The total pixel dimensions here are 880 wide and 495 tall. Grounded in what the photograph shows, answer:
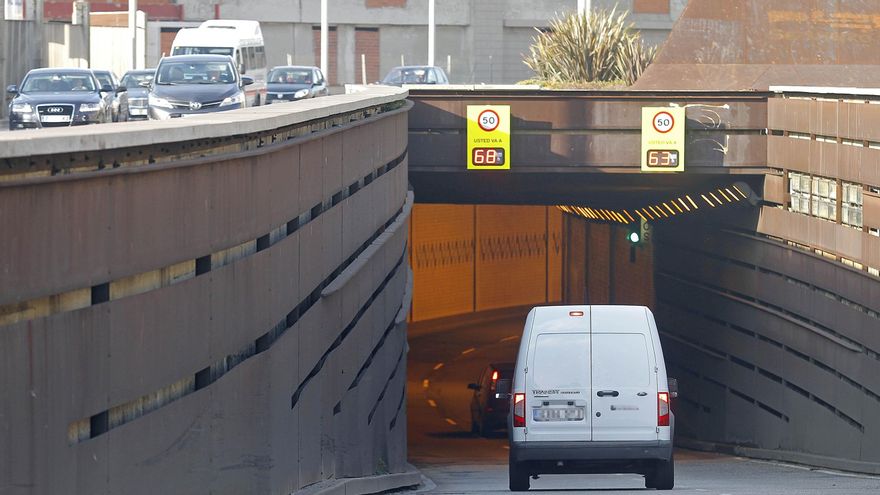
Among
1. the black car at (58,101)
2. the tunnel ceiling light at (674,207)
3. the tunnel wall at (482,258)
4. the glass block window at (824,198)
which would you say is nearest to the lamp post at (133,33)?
the tunnel wall at (482,258)

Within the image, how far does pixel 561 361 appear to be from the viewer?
14.4 metres

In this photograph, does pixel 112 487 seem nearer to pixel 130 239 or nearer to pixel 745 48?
pixel 130 239

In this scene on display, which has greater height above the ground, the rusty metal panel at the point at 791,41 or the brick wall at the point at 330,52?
the brick wall at the point at 330,52

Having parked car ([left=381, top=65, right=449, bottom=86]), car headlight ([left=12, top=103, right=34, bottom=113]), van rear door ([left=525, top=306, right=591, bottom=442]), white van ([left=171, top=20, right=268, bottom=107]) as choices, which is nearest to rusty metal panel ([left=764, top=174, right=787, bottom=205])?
van rear door ([left=525, top=306, right=591, bottom=442])

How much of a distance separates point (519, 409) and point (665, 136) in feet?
41.6

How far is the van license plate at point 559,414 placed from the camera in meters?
14.3

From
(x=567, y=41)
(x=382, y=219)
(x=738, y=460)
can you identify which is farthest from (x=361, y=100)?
(x=567, y=41)

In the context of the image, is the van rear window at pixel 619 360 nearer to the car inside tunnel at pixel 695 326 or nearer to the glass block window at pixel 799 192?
the car inside tunnel at pixel 695 326

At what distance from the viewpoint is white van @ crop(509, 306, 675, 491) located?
1422cm

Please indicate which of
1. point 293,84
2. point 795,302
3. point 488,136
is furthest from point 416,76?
point 795,302

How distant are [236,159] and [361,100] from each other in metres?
6.84

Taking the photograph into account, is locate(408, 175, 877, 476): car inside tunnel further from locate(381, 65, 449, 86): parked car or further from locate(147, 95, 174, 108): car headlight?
locate(147, 95, 174, 108): car headlight

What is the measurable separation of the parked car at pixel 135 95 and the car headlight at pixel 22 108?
3.21 meters

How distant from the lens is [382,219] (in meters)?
17.4
